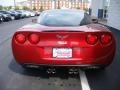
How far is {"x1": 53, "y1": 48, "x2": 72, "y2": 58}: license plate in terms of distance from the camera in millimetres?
6012

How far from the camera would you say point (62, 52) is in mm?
6020

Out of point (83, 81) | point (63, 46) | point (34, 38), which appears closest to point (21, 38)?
point (34, 38)

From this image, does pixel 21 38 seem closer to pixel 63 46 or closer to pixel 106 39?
pixel 63 46

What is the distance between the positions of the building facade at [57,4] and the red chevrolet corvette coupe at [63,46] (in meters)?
71.7

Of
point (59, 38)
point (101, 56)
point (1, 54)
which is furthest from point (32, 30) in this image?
point (1, 54)

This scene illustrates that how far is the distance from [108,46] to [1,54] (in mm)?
4348

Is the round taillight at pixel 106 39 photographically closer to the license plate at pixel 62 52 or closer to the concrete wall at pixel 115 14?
the license plate at pixel 62 52

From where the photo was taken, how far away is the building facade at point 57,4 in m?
83.3

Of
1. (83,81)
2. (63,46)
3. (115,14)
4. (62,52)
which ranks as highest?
(63,46)

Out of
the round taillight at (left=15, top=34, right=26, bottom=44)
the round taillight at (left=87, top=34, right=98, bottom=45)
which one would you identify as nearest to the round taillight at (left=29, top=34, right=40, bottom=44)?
the round taillight at (left=15, top=34, right=26, bottom=44)

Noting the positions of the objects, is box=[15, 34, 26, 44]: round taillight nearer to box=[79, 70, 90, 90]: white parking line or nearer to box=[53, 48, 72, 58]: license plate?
box=[53, 48, 72, 58]: license plate

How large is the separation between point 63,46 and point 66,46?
59 mm

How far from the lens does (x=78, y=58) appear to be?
237 inches

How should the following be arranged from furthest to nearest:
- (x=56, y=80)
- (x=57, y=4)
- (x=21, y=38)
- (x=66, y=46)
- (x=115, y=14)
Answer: (x=57, y=4) < (x=115, y=14) < (x=56, y=80) < (x=21, y=38) < (x=66, y=46)
